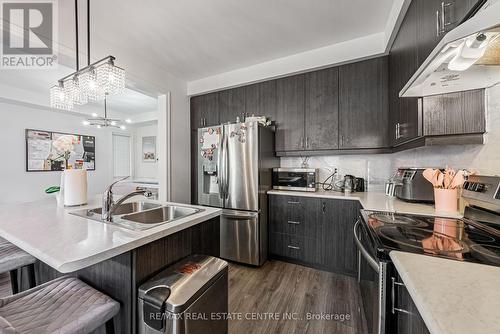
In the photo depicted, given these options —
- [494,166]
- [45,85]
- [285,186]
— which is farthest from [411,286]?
[45,85]

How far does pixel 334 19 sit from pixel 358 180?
175cm

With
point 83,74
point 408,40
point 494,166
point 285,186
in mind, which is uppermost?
point 408,40

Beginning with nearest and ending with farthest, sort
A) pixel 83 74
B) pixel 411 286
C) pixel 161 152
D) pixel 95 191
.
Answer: pixel 411 286 → pixel 83 74 → pixel 161 152 → pixel 95 191

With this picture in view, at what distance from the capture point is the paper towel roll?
1510mm

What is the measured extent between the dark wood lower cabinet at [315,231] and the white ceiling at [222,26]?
177cm

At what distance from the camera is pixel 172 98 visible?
118 inches

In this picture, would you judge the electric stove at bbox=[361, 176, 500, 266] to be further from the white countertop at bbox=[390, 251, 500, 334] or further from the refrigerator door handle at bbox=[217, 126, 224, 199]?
the refrigerator door handle at bbox=[217, 126, 224, 199]

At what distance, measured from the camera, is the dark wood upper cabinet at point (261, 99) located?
2718mm

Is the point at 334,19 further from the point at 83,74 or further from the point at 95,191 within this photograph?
the point at 95,191

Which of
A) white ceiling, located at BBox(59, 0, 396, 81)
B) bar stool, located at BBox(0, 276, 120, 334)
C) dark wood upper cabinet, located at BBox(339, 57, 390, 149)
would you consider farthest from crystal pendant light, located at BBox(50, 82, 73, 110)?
dark wood upper cabinet, located at BBox(339, 57, 390, 149)

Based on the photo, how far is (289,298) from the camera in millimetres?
1804

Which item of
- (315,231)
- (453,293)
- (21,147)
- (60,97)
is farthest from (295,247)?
(21,147)

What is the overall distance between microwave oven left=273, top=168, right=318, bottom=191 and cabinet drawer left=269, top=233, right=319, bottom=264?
0.59 metres

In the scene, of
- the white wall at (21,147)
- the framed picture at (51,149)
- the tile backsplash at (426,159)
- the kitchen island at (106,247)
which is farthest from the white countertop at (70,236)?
the white wall at (21,147)
